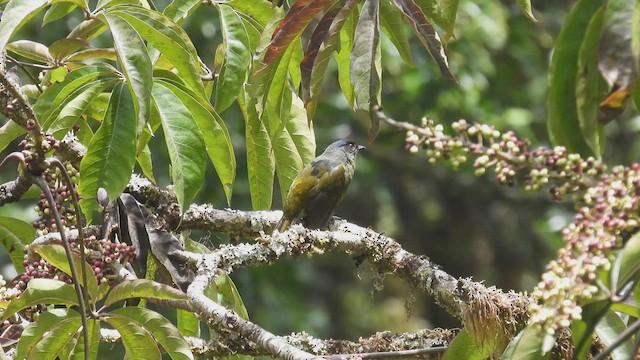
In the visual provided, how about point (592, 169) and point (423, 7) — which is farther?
point (423, 7)

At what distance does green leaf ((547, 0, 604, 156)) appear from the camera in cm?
148

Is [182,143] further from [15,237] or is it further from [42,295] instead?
[15,237]

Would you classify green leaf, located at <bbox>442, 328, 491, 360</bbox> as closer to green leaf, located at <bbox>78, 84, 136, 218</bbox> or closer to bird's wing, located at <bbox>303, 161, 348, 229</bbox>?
green leaf, located at <bbox>78, 84, 136, 218</bbox>

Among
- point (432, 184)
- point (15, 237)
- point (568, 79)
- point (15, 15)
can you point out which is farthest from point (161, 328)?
point (432, 184)

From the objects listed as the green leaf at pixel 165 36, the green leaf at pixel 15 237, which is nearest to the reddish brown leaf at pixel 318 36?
the green leaf at pixel 165 36

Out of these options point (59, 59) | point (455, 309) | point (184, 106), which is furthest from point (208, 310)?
point (59, 59)

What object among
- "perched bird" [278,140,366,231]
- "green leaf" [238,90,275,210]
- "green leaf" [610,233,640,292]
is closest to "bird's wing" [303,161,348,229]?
"perched bird" [278,140,366,231]

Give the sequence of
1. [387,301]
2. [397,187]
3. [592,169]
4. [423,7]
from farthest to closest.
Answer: [387,301] → [397,187] → [423,7] → [592,169]

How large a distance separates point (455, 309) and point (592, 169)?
4.61 ft

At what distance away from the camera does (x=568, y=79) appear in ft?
4.88

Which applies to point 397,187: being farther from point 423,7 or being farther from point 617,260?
point 617,260

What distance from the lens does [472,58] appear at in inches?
340

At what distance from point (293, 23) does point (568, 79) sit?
2.71 feet

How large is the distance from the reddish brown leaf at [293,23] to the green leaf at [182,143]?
0.40m
